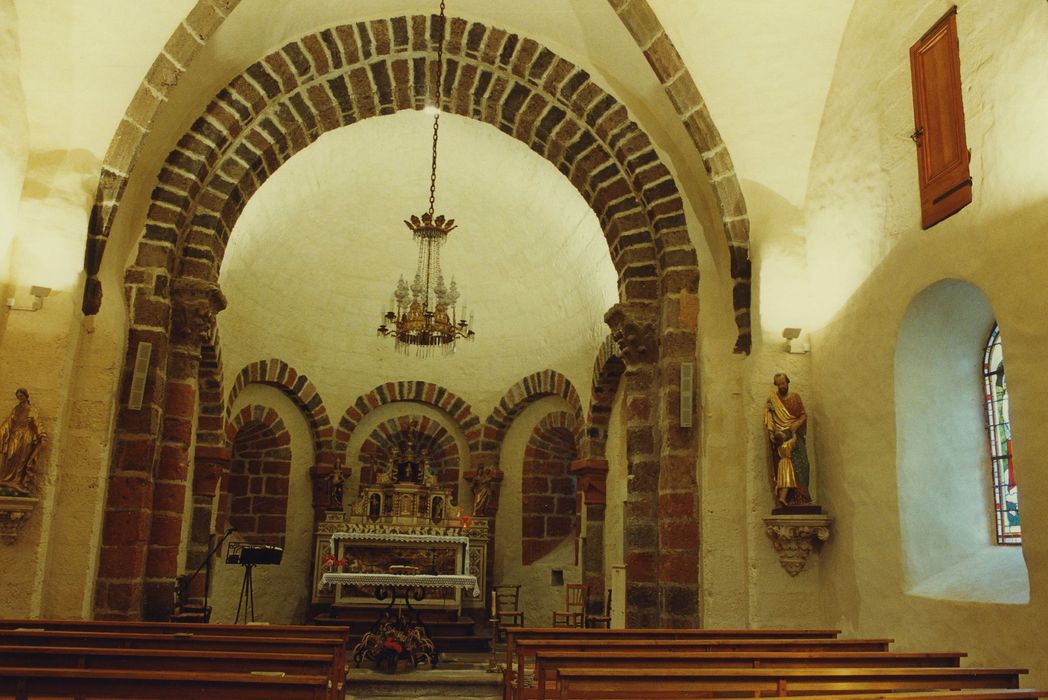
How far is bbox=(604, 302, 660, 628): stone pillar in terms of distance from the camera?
27.7 ft

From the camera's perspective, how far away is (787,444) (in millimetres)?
7352

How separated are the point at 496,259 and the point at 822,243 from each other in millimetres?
6427

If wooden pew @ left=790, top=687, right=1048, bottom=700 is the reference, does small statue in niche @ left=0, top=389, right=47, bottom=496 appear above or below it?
above

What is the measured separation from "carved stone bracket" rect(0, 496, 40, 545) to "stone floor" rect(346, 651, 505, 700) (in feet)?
9.70

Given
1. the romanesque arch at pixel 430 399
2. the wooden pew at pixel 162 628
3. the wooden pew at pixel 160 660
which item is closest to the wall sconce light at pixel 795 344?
the wooden pew at pixel 162 628

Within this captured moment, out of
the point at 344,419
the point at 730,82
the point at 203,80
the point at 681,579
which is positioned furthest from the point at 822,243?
the point at 344,419

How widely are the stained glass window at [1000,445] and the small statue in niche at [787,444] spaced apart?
144cm

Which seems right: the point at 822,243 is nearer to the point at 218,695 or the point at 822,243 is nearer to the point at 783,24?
the point at 783,24

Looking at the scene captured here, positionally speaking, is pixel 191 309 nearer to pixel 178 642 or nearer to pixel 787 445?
pixel 178 642

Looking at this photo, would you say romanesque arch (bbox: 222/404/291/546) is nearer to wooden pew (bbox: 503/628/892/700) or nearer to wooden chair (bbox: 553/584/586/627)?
wooden chair (bbox: 553/584/586/627)

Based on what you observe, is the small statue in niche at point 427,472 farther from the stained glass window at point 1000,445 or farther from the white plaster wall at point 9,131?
the stained glass window at point 1000,445

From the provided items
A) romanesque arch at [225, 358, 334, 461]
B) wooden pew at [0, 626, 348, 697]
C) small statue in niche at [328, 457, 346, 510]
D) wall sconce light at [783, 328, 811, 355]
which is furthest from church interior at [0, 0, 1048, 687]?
wooden pew at [0, 626, 348, 697]

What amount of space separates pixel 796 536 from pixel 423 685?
363 cm

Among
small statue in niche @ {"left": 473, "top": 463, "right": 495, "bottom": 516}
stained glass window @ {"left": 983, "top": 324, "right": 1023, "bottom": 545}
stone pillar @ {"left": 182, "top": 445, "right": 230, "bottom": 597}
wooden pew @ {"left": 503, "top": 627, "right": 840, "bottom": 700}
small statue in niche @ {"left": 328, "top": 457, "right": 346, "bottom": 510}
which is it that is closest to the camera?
wooden pew @ {"left": 503, "top": 627, "right": 840, "bottom": 700}
